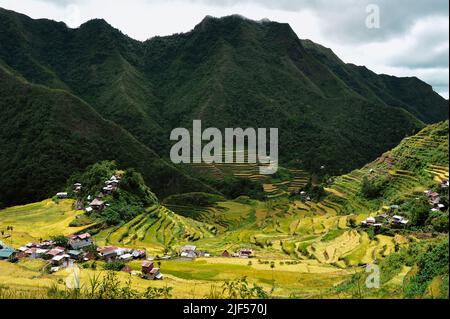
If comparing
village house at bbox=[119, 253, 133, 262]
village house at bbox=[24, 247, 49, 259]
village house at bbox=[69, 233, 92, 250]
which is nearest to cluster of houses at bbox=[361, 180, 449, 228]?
village house at bbox=[119, 253, 133, 262]

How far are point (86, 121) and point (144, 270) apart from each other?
210ft

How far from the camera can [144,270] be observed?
2447 cm

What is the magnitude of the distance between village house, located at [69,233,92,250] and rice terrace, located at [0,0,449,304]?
18cm

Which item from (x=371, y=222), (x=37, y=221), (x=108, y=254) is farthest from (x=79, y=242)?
(x=371, y=222)

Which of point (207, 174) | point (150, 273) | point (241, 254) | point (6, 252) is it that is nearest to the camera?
point (150, 273)

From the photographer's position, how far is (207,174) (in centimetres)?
9225

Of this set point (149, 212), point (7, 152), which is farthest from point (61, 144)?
point (149, 212)

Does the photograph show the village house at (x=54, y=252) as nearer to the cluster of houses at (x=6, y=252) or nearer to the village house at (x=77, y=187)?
the cluster of houses at (x=6, y=252)

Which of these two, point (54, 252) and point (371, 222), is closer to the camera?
point (54, 252)

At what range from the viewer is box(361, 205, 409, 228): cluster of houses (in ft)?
120

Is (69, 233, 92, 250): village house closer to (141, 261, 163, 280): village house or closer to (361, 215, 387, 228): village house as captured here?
(141, 261, 163, 280): village house

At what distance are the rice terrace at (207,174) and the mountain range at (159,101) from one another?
1.71 feet

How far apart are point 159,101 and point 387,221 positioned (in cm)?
11756

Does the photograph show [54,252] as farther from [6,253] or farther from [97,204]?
[97,204]
